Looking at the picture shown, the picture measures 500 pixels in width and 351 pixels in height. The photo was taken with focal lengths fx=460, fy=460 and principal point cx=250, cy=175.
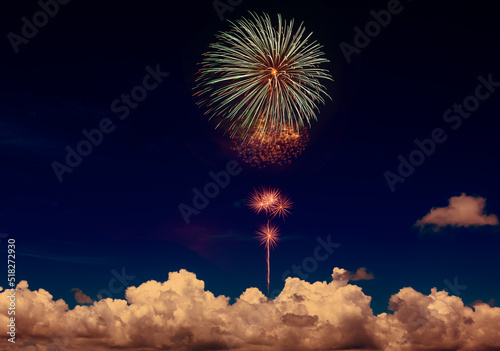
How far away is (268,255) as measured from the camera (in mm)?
68750

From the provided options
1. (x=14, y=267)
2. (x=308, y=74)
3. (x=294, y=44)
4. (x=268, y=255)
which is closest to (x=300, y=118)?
(x=308, y=74)

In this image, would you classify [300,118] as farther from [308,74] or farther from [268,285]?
[268,285]

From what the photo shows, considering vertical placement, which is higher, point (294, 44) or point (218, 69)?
point (294, 44)

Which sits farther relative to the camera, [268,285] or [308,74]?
→ [268,285]

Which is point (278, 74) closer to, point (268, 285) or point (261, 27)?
point (261, 27)

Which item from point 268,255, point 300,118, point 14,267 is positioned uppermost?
point 300,118

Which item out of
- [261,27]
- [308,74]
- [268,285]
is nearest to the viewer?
[261,27]

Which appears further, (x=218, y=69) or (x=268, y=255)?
(x=268, y=255)

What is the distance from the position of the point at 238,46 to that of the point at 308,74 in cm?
834

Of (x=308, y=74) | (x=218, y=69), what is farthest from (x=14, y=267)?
(x=308, y=74)

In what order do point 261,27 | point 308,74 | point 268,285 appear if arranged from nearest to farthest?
point 261,27 → point 308,74 → point 268,285

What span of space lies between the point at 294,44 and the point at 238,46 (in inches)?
232

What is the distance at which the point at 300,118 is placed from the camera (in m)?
51.3

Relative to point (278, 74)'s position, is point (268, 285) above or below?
below
